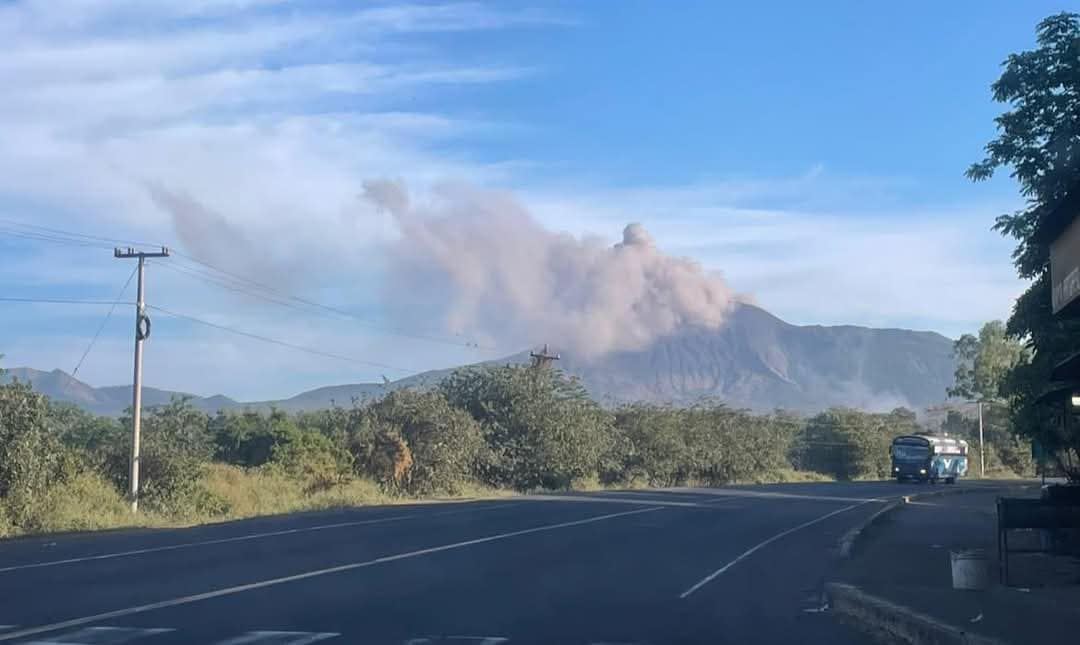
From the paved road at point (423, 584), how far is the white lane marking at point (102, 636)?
0.02 metres

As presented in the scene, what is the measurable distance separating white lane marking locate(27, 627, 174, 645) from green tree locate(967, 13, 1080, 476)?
541 inches

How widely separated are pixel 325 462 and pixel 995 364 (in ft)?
184

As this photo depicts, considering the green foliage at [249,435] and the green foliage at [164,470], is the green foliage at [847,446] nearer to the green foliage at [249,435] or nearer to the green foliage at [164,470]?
the green foliage at [249,435]

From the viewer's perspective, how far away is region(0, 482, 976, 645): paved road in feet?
40.3

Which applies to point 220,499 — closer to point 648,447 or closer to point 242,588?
point 242,588

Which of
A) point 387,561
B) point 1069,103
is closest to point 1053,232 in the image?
point 1069,103

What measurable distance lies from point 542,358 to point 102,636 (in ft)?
185

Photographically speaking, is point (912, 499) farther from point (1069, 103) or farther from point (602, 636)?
point (602, 636)

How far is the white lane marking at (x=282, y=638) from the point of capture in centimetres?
1134

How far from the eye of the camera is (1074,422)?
Result: 20219 millimetres

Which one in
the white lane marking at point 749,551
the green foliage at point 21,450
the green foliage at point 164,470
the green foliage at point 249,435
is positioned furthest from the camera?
the green foliage at point 249,435

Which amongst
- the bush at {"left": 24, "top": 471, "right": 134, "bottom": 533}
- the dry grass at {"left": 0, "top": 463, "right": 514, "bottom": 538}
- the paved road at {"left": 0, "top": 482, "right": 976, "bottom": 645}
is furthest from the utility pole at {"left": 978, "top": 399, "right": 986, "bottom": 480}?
the bush at {"left": 24, "top": 471, "right": 134, "bottom": 533}

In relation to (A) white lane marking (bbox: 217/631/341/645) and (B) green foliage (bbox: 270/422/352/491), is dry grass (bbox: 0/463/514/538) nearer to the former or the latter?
(B) green foliage (bbox: 270/422/352/491)

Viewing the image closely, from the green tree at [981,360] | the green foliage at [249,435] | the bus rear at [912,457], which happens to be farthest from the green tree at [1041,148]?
the green tree at [981,360]
